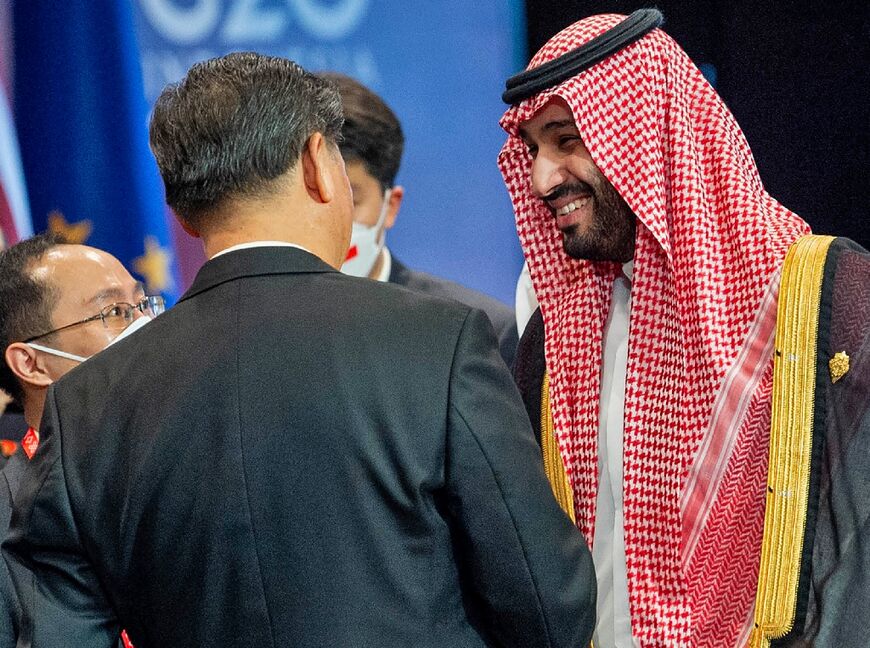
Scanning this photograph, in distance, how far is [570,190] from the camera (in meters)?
2.32

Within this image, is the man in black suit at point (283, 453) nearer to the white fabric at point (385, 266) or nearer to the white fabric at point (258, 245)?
the white fabric at point (258, 245)

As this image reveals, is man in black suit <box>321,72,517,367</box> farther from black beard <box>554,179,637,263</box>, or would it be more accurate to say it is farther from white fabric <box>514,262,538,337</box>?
black beard <box>554,179,637,263</box>

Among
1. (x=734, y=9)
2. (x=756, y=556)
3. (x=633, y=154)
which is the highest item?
(x=734, y=9)

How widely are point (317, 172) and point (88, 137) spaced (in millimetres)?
2753

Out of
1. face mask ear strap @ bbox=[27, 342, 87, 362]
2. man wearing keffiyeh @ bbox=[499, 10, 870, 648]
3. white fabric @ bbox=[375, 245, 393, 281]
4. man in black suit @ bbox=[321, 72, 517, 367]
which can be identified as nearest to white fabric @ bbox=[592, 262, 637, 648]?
man wearing keffiyeh @ bbox=[499, 10, 870, 648]

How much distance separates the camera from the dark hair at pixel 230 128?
5.59 feet

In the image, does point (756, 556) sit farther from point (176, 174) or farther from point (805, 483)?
point (176, 174)

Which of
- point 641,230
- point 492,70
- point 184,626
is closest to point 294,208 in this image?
point 184,626

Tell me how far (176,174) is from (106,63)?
266 cm

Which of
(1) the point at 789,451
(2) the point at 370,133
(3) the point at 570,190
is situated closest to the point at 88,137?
(2) the point at 370,133

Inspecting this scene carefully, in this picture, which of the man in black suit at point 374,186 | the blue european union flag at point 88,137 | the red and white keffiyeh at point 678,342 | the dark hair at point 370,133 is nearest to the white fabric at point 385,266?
the man in black suit at point 374,186

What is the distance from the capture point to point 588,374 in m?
2.32

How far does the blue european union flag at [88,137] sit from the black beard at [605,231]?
89.0 inches

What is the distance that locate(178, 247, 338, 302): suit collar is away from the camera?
169 centimetres
